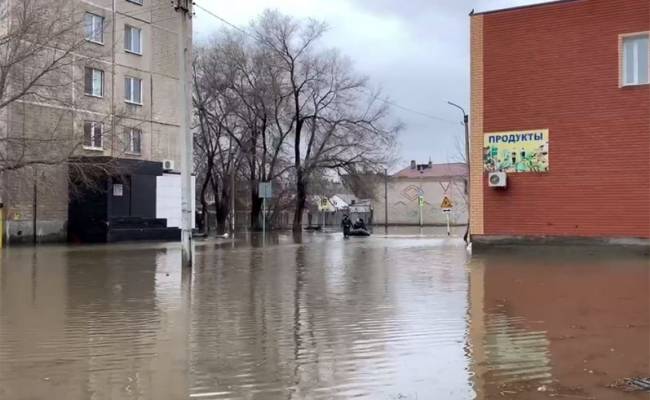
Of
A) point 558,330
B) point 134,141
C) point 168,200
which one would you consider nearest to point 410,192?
point 168,200

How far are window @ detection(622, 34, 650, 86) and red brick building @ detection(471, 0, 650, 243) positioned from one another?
3cm

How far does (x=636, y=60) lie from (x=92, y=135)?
23.0 meters

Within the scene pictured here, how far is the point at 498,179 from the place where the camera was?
2147cm

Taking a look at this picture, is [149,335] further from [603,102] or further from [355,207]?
[355,207]

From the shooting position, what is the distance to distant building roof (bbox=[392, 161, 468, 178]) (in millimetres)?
89431

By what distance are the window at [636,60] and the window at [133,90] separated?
2618 cm

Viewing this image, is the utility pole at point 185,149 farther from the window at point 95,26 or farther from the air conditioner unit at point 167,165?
the air conditioner unit at point 167,165

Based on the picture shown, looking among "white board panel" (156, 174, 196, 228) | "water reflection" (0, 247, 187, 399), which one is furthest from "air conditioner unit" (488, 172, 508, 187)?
"white board panel" (156, 174, 196, 228)

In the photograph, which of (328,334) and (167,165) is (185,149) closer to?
(328,334)

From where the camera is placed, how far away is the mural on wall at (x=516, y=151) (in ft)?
69.2

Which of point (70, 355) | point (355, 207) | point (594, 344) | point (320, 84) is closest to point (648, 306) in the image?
point (594, 344)

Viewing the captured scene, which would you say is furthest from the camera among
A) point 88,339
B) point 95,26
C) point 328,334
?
point 95,26

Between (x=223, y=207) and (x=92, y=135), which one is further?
(x=223, y=207)

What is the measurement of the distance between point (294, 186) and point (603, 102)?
3546 centimetres
